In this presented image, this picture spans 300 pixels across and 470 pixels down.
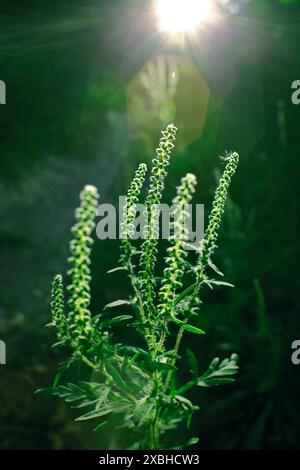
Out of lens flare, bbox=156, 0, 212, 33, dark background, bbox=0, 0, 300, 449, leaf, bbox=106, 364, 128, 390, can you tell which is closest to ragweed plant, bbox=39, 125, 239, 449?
leaf, bbox=106, 364, 128, 390

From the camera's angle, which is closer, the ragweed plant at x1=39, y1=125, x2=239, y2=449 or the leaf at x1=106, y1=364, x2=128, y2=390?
the ragweed plant at x1=39, y1=125, x2=239, y2=449

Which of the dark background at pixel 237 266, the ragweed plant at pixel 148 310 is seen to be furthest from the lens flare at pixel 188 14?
the ragweed plant at pixel 148 310

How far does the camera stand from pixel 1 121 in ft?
22.1

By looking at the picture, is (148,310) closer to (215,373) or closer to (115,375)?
(115,375)

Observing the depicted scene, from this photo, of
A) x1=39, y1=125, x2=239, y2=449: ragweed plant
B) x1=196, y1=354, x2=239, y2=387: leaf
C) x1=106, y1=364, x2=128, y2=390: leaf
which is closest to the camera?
x1=39, y1=125, x2=239, y2=449: ragweed plant

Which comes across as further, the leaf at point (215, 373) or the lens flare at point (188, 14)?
the lens flare at point (188, 14)

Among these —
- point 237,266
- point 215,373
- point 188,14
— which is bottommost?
point 215,373

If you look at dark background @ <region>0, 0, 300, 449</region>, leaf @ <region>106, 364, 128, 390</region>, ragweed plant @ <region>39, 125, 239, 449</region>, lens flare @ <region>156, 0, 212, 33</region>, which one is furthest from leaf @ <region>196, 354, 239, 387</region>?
lens flare @ <region>156, 0, 212, 33</region>

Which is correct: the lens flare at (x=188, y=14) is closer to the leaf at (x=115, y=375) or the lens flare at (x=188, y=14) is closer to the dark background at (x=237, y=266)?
the dark background at (x=237, y=266)

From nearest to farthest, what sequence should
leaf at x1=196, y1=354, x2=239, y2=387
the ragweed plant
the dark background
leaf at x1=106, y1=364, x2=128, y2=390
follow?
the ragweed plant < leaf at x1=106, y1=364, x2=128, y2=390 < leaf at x1=196, y1=354, x2=239, y2=387 < the dark background

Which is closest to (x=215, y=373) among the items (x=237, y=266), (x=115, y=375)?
(x=115, y=375)

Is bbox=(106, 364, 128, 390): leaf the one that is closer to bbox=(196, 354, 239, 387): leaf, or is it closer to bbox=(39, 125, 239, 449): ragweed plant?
bbox=(39, 125, 239, 449): ragweed plant

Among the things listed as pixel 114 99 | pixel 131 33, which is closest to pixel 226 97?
pixel 131 33

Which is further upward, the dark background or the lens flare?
the lens flare
